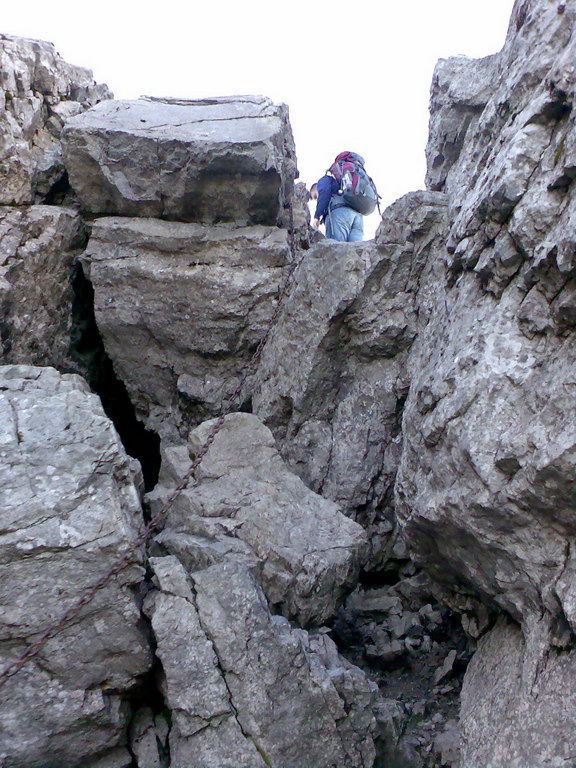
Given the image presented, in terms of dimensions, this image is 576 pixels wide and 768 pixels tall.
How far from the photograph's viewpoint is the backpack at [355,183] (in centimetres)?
1052

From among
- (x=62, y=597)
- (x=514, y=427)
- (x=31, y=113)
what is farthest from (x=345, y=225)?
(x=62, y=597)

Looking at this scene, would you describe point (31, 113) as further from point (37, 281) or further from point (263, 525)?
point (263, 525)

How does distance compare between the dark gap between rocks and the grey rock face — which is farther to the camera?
the dark gap between rocks

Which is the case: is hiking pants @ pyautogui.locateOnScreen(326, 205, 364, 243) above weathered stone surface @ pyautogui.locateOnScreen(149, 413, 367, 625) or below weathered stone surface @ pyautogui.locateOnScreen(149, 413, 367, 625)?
above

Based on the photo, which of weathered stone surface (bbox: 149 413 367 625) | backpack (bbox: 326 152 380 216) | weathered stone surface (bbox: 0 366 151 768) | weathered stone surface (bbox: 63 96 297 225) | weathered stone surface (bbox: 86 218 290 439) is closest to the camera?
weathered stone surface (bbox: 0 366 151 768)

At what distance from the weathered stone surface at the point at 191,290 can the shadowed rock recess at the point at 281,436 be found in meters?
0.03

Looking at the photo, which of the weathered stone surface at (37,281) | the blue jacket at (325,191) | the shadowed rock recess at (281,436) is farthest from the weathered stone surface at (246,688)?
the blue jacket at (325,191)

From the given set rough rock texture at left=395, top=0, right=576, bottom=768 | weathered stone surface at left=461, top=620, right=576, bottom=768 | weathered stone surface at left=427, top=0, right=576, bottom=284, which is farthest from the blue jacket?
weathered stone surface at left=461, top=620, right=576, bottom=768

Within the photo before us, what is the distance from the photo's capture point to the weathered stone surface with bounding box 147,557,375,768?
16.6 ft

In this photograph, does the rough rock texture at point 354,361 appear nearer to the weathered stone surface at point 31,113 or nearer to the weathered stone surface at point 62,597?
the weathered stone surface at point 62,597

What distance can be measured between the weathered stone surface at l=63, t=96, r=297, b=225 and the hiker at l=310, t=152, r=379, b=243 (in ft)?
5.14

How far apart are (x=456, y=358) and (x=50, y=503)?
11.4 feet

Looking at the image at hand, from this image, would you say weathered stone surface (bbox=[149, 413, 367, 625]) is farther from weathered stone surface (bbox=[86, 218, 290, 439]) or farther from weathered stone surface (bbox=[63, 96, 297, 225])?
weathered stone surface (bbox=[63, 96, 297, 225])

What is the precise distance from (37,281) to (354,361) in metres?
4.04
